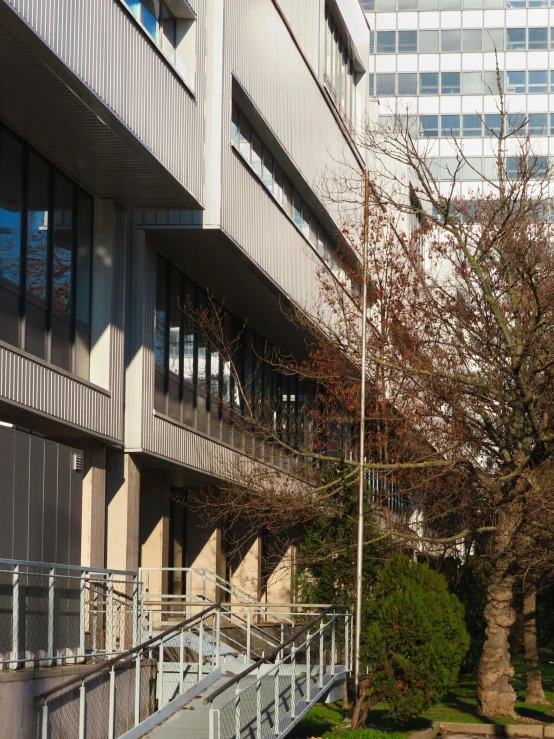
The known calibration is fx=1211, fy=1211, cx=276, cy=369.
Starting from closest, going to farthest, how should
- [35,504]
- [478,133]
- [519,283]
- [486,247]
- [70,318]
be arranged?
[35,504] → [70,318] → [486,247] → [519,283] → [478,133]

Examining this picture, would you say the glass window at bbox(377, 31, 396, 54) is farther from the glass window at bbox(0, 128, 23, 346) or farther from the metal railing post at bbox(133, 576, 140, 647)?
the metal railing post at bbox(133, 576, 140, 647)

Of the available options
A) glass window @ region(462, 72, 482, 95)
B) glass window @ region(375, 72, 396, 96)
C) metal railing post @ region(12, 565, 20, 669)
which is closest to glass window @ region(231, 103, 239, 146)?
metal railing post @ region(12, 565, 20, 669)

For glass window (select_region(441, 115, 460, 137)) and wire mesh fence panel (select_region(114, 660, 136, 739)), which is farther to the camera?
glass window (select_region(441, 115, 460, 137))

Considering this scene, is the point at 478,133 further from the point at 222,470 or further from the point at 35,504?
the point at 35,504

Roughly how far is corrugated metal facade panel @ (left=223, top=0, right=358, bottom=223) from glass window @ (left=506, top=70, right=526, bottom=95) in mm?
64886

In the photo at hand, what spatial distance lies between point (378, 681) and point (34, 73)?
10.7 meters

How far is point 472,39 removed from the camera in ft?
306

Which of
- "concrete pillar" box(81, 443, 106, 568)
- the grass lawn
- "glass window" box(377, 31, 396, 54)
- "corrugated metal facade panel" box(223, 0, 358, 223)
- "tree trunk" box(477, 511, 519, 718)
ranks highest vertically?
"glass window" box(377, 31, 396, 54)

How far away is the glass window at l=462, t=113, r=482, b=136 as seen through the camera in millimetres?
91688

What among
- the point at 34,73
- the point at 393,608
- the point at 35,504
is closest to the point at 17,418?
the point at 35,504

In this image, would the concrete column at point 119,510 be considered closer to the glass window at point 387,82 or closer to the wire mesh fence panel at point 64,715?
the wire mesh fence panel at point 64,715

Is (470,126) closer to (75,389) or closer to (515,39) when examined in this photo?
(515,39)

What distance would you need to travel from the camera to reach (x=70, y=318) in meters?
18.8

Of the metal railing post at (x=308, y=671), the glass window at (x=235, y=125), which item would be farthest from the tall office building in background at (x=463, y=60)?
the metal railing post at (x=308, y=671)
